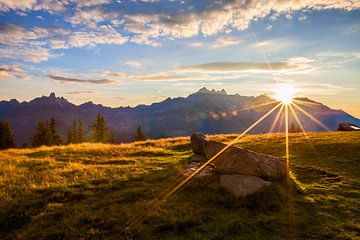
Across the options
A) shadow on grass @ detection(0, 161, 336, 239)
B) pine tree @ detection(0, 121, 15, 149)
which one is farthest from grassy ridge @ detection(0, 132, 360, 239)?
pine tree @ detection(0, 121, 15, 149)

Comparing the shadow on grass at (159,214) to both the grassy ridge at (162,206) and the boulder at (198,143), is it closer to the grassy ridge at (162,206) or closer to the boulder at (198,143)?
the grassy ridge at (162,206)

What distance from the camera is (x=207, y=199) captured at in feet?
47.5

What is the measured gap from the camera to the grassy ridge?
11.1 metres

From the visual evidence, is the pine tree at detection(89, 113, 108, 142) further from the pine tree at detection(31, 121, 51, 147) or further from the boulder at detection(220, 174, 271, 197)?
the boulder at detection(220, 174, 271, 197)

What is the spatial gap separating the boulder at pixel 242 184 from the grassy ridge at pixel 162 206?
383 millimetres

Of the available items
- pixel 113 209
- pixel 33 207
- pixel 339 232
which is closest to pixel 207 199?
pixel 113 209

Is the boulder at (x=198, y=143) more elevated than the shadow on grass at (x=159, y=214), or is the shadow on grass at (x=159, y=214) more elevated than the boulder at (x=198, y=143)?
the boulder at (x=198, y=143)

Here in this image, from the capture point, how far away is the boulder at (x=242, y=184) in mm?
14455

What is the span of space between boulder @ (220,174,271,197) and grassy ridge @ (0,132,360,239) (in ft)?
1.26

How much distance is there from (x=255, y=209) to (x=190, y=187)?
13.9 feet

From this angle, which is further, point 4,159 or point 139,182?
point 4,159

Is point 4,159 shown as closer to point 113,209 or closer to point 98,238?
point 113,209

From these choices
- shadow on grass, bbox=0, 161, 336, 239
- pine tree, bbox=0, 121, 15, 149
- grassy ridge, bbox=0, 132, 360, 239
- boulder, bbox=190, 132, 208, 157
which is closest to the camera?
shadow on grass, bbox=0, 161, 336, 239

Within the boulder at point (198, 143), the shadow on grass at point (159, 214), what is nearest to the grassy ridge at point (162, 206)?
the shadow on grass at point (159, 214)
